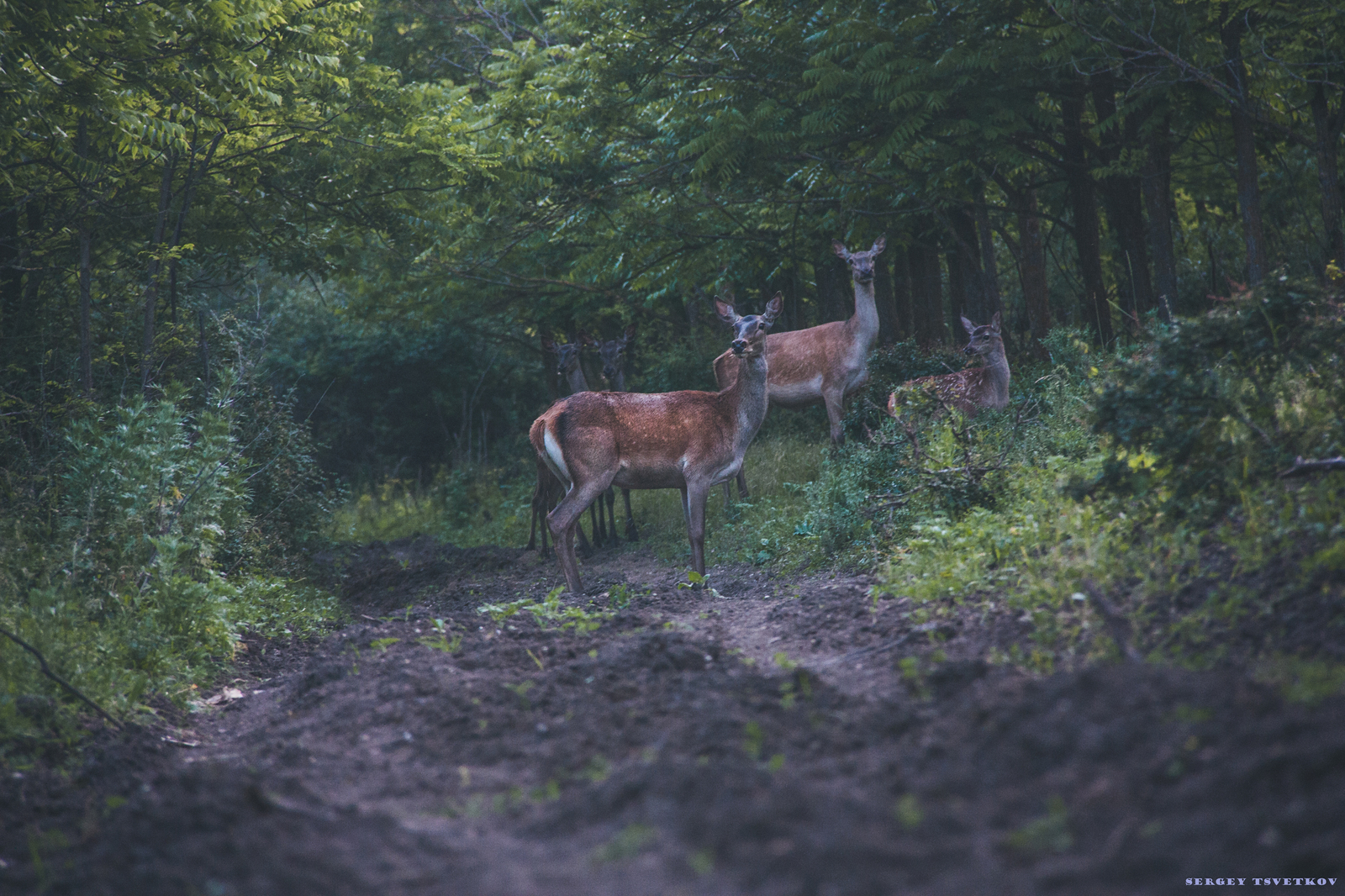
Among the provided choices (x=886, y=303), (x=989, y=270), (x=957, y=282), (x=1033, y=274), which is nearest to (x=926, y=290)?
(x=957, y=282)

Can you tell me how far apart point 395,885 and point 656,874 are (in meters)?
0.79

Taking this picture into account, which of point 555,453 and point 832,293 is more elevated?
point 832,293

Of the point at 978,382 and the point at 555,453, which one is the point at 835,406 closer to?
the point at 978,382

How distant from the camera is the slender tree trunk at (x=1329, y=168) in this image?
32.7ft

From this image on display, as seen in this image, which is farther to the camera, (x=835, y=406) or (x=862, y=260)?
(x=835, y=406)

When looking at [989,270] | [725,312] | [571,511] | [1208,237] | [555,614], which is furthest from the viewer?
[1208,237]

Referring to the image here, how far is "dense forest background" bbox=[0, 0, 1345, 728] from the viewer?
7801 mm

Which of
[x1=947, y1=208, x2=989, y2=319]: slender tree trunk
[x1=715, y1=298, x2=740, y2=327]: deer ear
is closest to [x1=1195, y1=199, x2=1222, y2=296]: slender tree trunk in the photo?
[x1=947, y1=208, x2=989, y2=319]: slender tree trunk

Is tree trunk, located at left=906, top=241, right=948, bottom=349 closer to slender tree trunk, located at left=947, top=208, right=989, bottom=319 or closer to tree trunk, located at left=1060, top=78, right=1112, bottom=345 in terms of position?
slender tree trunk, located at left=947, top=208, right=989, bottom=319

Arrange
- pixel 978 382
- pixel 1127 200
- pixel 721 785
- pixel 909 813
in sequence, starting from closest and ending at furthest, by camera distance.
Result: pixel 909 813 → pixel 721 785 → pixel 978 382 → pixel 1127 200

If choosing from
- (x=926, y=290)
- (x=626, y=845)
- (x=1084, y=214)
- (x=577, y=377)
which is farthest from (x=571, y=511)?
(x=926, y=290)

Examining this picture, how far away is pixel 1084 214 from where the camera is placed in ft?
44.4

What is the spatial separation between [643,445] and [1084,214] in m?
7.70

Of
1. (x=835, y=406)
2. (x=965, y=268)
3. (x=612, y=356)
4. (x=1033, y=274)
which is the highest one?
(x=965, y=268)
